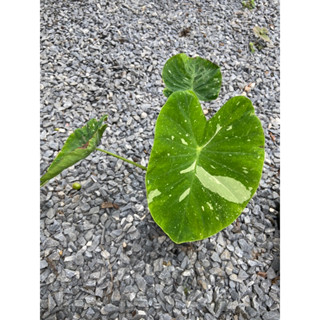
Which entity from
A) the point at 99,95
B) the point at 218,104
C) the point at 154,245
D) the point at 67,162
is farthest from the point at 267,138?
the point at 67,162

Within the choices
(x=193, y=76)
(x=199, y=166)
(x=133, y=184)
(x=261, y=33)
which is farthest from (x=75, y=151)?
(x=261, y=33)

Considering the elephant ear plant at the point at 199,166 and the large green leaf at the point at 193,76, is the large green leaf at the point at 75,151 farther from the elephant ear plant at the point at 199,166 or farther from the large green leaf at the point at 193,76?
the large green leaf at the point at 193,76

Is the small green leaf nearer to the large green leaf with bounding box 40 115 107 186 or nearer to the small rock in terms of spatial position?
the large green leaf with bounding box 40 115 107 186

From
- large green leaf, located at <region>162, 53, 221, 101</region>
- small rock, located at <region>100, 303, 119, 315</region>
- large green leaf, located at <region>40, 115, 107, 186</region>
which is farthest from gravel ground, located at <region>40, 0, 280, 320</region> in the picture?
large green leaf, located at <region>162, 53, 221, 101</region>

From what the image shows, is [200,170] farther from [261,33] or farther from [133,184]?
[261,33]

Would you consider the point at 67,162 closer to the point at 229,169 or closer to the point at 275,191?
the point at 229,169

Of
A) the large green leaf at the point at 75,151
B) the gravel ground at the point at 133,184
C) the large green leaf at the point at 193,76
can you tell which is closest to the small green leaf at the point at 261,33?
the gravel ground at the point at 133,184

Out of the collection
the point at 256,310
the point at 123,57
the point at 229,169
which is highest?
the point at 229,169
